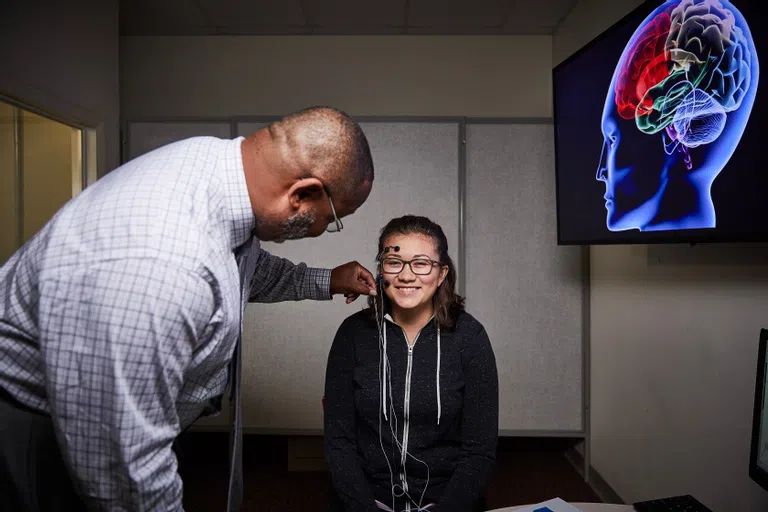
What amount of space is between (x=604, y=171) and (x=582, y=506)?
1.25 m

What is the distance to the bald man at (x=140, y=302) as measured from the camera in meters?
0.79

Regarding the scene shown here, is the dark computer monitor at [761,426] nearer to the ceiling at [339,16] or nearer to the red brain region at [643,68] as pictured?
the red brain region at [643,68]

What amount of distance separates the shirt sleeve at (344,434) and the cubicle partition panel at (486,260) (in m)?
1.21

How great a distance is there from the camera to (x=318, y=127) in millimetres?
969

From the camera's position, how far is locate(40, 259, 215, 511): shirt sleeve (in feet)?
2.56

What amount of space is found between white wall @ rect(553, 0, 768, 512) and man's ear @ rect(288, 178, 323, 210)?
142 cm

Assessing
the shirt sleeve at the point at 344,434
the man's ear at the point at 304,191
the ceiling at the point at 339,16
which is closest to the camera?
the man's ear at the point at 304,191

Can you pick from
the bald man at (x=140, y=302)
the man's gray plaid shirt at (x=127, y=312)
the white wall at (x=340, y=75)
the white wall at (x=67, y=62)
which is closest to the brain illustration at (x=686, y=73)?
the bald man at (x=140, y=302)

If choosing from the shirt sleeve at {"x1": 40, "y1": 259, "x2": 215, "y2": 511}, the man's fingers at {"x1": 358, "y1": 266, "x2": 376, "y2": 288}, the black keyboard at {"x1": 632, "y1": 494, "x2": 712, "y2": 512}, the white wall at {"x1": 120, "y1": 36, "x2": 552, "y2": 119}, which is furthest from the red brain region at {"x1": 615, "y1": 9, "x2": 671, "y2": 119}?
the white wall at {"x1": 120, "y1": 36, "x2": 552, "y2": 119}

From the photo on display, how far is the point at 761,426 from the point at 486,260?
5.92 ft

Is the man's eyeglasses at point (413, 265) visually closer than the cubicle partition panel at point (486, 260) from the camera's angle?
Yes

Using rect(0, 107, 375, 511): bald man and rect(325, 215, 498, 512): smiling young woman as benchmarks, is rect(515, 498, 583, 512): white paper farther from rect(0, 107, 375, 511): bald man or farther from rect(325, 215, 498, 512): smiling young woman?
rect(0, 107, 375, 511): bald man

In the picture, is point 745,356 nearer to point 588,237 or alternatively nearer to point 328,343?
point 588,237

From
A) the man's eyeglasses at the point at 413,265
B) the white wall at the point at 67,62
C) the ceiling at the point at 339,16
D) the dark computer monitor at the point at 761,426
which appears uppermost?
the ceiling at the point at 339,16
